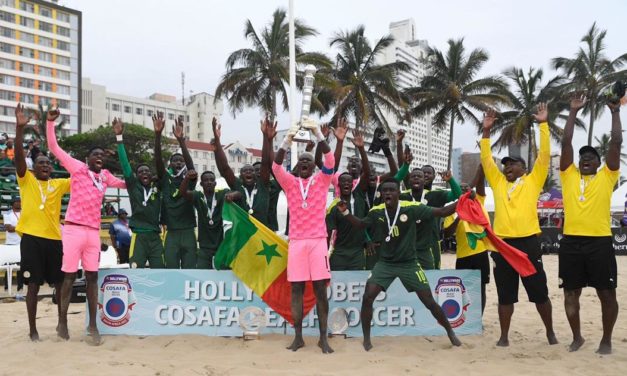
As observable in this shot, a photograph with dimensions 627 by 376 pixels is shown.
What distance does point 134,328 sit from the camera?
21.5 feet

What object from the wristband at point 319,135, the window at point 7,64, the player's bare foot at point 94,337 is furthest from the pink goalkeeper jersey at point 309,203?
the window at point 7,64

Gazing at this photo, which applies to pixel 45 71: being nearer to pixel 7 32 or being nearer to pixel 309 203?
pixel 7 32

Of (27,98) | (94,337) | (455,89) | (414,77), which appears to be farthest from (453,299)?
(27,98)

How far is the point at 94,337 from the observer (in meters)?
6.16

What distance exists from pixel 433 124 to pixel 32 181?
34498mm

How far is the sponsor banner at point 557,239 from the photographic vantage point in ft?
68.1

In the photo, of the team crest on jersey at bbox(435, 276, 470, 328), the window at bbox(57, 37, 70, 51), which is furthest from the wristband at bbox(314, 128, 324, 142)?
the window at bbox(57, 37, 70, 51)

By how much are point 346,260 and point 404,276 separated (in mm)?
1079

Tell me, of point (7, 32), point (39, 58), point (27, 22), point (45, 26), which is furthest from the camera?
point (45, 26)

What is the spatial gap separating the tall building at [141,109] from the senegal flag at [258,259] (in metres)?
77.2

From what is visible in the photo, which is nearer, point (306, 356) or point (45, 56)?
point (306, 356)

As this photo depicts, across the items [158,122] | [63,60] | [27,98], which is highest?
[63,60]

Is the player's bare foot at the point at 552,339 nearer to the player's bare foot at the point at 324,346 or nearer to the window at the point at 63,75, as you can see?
the player's bare foot at the point at 324,346

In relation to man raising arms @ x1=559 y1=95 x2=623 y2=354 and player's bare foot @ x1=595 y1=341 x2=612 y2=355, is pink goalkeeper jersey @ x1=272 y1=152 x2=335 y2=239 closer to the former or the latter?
man raising arms @ x1=559 y1=95 x2=623 y2=354
